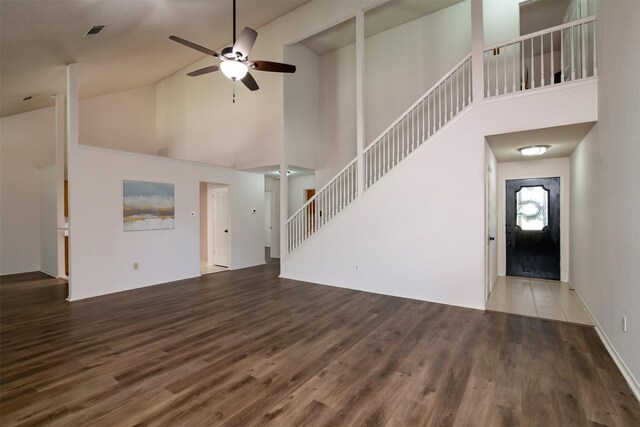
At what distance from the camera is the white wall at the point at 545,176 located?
18.6ft

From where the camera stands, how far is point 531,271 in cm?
609

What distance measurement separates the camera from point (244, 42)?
3.56 metres

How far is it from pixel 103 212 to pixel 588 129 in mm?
7497

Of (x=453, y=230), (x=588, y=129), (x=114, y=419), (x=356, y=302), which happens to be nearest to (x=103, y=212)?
(x=114, y=419)

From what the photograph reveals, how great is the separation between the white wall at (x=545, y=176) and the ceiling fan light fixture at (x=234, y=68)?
5.52m

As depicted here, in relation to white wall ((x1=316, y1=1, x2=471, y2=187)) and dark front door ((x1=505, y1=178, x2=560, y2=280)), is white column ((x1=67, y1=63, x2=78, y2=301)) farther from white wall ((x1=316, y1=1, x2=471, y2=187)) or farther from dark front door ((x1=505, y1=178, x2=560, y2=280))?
dark front door ((x1=505, y1=178, x2=560, y2=280))

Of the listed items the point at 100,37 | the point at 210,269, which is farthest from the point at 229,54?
the point at 210,269

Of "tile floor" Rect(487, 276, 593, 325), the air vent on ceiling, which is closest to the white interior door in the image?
the air vent on ceiling

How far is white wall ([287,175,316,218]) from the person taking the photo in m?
8.54

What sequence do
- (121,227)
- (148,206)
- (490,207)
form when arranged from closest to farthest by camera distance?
(490,207) → (121,227) → (148,206)

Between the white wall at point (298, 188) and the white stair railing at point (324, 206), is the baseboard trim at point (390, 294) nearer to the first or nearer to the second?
the white stair railing at point (324, 206)

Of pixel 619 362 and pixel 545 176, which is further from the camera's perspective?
pixel 545 176

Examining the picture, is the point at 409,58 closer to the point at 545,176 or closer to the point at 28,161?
the point at 545,176

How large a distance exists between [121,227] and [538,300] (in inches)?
283
